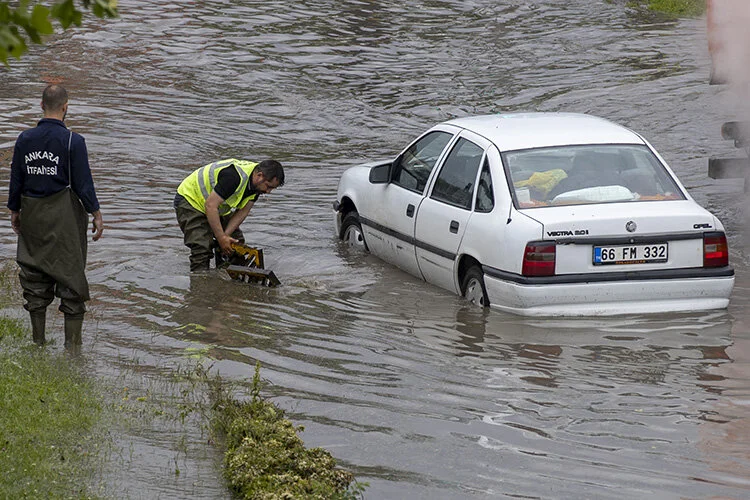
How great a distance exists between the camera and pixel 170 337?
9000 millimetres

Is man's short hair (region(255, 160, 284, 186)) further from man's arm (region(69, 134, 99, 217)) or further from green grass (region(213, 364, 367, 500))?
green grass (region(213, 364, 367, 500))

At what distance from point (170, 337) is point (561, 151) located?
11.2 feet

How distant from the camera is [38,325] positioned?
8.44 m

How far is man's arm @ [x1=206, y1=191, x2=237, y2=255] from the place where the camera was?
35.3ft

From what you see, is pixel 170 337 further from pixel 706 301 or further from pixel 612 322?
pixel 706 301

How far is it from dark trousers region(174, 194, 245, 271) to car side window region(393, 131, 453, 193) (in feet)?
5.39

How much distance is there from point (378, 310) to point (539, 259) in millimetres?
1679

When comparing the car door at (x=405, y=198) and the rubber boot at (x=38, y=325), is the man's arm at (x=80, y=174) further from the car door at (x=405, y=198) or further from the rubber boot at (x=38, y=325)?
the car door at (x=405, y=198)

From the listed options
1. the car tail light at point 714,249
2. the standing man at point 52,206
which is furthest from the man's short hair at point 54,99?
the car tail light at point 714,249

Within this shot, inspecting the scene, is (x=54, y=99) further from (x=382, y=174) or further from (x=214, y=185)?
(x=382, y=174)

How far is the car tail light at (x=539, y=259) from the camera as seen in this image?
29.2 feet

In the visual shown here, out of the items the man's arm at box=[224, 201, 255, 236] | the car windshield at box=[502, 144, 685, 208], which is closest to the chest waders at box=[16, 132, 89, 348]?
the man's arm at box=[224, 201, 255, 236]

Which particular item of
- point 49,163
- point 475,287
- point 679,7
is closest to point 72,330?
point 49,163

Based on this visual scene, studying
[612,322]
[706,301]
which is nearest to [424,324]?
[612,322]
